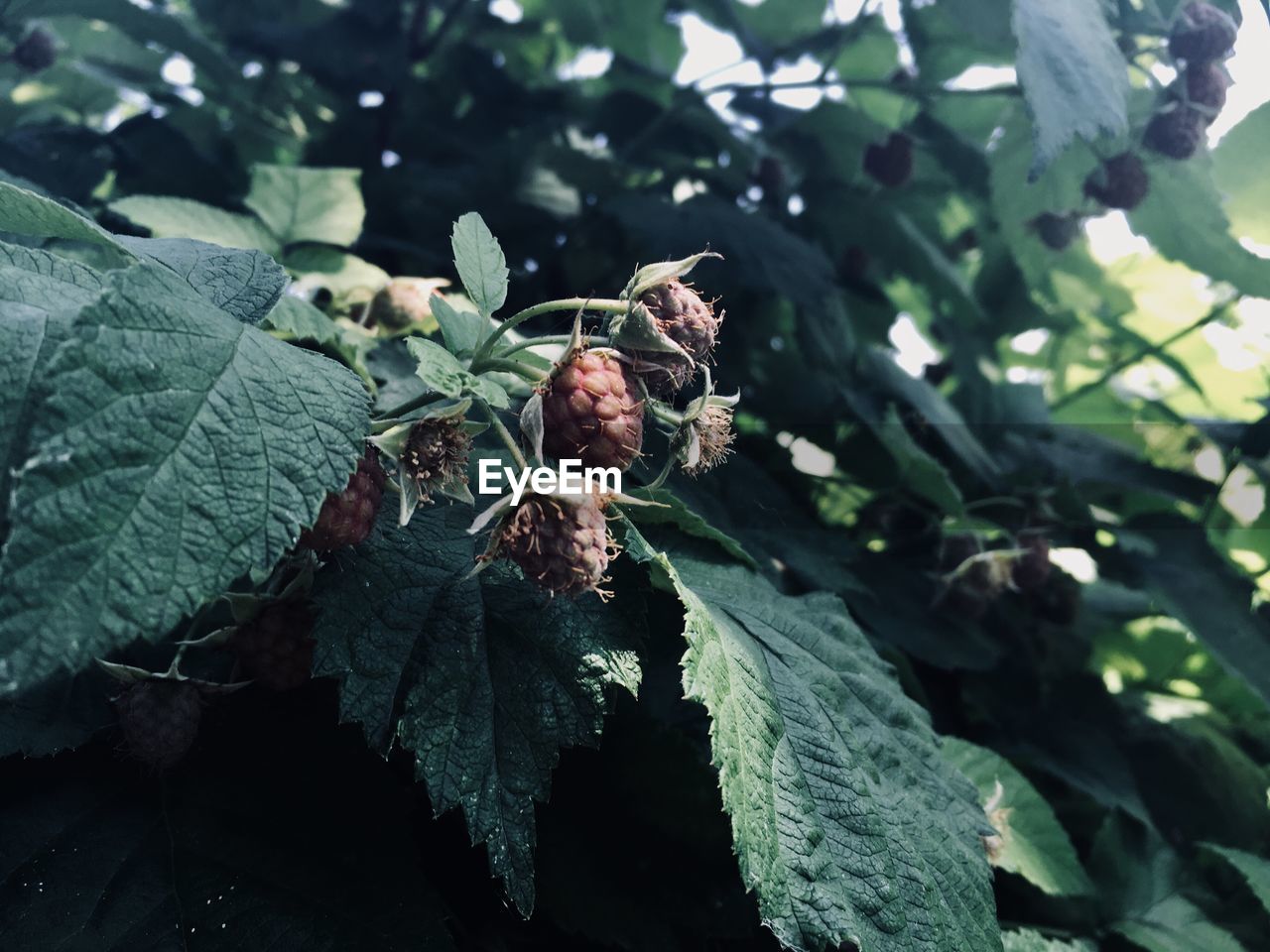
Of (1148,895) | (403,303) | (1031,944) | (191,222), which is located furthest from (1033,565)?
(191,222)

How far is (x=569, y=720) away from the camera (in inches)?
26.3

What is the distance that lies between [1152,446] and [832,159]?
2.51ft

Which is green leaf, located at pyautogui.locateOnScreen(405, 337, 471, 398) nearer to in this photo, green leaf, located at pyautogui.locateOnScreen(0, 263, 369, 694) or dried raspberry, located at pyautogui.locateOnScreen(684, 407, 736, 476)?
green leaf, located at pyautogui.locateOnScreen(0, 263, 369, 694)

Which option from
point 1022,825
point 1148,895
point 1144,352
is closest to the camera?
point 1022,825

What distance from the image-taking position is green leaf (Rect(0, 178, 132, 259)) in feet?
2.09

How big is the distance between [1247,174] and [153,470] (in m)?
1.73

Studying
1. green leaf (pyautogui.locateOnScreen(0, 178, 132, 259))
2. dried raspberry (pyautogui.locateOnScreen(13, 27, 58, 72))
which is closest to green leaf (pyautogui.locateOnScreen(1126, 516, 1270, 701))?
green leaf (pyautogui.locateOnScreen(0, 178, 132, 259))

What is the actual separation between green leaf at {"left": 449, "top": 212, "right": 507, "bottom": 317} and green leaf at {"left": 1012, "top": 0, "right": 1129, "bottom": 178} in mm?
627

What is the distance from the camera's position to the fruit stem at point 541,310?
0.69 meters

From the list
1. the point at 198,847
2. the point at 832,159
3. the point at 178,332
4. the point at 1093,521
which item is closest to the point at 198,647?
the point at 198,847

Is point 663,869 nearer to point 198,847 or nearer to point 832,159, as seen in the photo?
point 198,847

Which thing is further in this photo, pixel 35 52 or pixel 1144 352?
pixel 1144 352

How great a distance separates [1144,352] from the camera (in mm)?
1776

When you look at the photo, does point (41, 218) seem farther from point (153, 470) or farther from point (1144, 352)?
point (1144, 352)
